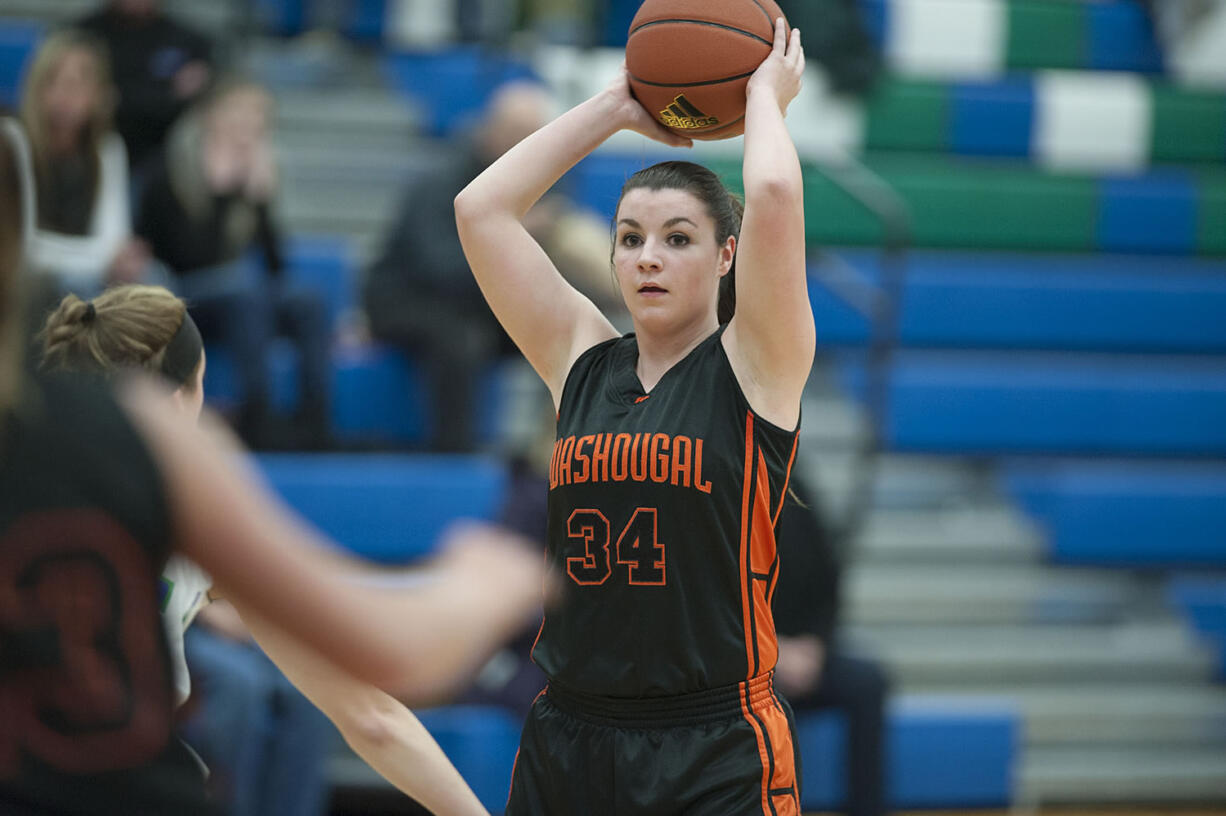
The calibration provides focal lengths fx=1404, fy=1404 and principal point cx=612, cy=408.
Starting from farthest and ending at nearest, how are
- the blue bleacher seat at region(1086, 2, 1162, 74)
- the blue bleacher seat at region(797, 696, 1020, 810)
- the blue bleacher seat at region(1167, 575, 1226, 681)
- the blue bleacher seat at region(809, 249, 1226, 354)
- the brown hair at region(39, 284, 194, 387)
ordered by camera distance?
1. the blue bleacher seat at region(1086, 2, 1162, 74)
2. the blue bleacher seat at region(809, 249, 1226, 354)
3. the blue bleacher seat at region(1167, 575, 1226, 681)
4. the blue bleacher seat at region(797, 696, 1020, 810)
5. the brown hair at region(39, 284, 194, 387)

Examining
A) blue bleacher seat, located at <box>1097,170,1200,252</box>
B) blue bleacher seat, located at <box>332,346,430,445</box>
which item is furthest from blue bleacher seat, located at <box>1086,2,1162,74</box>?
blue bleacher seat, located at <box>332,346,430,445</box>

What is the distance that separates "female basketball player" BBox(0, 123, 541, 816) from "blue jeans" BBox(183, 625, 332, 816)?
8.75 ft

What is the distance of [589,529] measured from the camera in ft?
7.87

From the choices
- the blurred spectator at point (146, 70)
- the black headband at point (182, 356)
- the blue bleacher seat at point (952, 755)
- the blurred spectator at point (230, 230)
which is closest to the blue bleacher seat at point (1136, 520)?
the blue bleacher seat at point (952, 755)

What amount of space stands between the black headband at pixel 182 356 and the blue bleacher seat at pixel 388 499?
9.61 feet

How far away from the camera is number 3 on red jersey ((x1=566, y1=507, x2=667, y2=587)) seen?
2.34 m

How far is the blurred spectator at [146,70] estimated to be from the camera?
6.16 metres

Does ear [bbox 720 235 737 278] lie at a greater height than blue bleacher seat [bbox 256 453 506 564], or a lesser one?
greater

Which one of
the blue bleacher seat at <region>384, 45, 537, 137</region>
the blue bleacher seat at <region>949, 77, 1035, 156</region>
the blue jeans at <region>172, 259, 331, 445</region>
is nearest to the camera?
the blue jeans at <region>172, 259, 331, 445</region>

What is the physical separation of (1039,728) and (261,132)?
13.3ft

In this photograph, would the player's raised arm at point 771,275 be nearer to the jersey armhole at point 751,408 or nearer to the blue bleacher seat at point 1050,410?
the jersey armhole at point 751,408

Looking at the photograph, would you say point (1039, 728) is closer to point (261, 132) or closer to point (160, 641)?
point (261, 132)

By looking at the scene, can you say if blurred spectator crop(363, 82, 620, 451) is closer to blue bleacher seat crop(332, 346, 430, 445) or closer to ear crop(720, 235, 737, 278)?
blue bleacher seat crop(332, 346, 430, 445)

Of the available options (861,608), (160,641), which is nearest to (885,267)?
(861,608)
